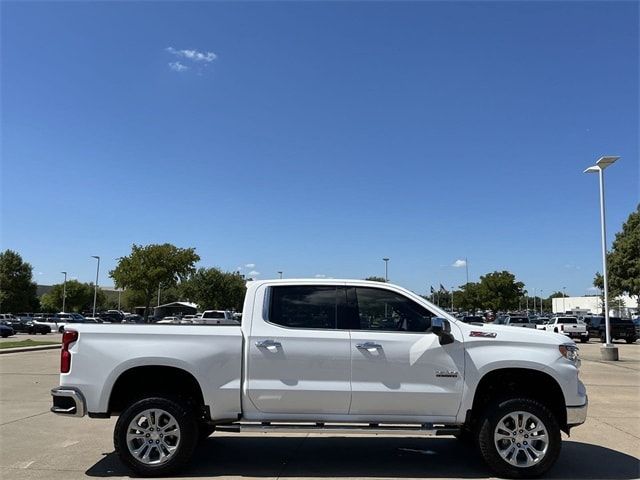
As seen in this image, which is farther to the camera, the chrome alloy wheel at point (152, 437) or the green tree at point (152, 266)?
the green tree at point (152, 266)

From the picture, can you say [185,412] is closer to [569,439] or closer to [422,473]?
[422,473]

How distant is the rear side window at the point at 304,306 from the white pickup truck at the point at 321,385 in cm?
13

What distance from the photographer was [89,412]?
19.7ft

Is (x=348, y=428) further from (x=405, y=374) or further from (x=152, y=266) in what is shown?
(x=152, y=266)

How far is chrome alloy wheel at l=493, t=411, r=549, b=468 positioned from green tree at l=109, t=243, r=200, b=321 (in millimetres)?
45285

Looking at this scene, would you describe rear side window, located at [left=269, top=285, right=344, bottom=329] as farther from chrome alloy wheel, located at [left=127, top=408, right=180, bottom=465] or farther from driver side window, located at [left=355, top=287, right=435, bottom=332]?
chrome alloy wheel, located at [left=127, top=408, right=180, bottom=465]

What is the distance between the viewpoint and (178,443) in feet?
19.4

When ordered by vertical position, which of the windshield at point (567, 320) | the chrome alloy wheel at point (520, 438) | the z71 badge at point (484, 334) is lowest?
the chrome alloy wheel at point (520, 438)

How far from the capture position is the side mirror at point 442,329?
19.0 ft

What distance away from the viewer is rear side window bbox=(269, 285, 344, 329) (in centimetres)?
620

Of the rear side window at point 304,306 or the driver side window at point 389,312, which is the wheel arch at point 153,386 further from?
the driver side window at point 389,312

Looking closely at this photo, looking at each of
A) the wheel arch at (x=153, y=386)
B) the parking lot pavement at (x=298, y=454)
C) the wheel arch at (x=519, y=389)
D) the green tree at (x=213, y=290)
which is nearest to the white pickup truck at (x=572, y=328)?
the parking lot pavement at (x=298, y=454)

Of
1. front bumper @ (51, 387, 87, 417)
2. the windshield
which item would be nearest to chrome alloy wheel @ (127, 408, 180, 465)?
front bumper @ (51, 387, 87, 417)

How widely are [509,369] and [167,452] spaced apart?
3624 mm
